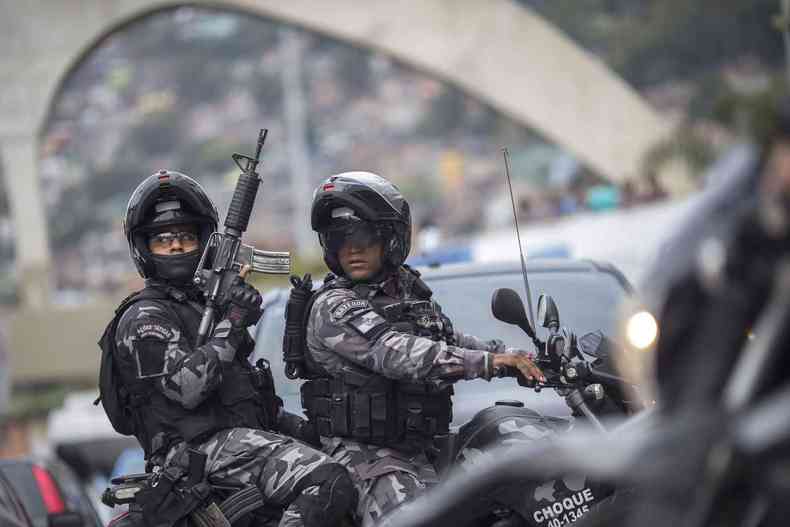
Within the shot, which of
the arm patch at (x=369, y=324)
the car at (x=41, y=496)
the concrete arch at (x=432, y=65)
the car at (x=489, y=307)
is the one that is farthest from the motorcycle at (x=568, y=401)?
the concrete arch at (x=432, y=65)

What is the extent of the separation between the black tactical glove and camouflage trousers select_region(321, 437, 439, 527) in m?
0.51

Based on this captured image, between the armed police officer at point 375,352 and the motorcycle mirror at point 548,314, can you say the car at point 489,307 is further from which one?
the motorcycle mirror at point 548,314

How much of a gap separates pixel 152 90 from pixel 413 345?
124376 mm

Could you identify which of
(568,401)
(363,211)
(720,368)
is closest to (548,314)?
(568,401)

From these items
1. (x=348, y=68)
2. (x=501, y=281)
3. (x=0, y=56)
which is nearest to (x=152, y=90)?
(x=348, y=68)

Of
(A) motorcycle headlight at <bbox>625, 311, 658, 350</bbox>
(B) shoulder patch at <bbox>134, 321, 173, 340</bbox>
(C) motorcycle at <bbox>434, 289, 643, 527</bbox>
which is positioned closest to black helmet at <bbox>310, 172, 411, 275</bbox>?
(B) shoulder patch at <bbox>134, 321, 173, 340</bbox>

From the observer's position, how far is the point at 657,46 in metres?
68.6

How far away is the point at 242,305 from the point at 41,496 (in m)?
2.50

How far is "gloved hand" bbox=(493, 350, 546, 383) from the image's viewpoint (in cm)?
438

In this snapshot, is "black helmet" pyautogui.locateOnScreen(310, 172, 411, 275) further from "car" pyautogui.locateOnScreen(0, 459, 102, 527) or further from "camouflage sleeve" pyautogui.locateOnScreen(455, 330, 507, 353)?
"car" pyautogui.locateOnScreen(0, 459, 102, 527)

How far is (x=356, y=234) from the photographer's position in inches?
196

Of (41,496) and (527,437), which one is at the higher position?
(41,496)

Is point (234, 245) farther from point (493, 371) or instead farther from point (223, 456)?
point (493, 371)

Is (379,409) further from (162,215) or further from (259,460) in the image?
(162,215)
